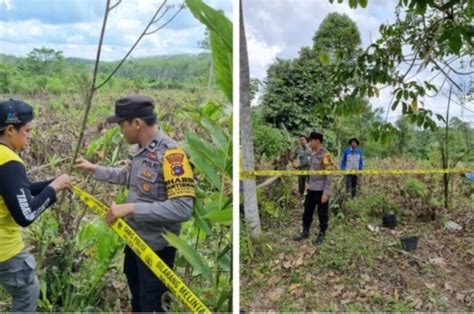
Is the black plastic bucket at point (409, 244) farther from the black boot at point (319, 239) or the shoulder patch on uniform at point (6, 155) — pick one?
the shoulder patch on uniform at point (6, 155)

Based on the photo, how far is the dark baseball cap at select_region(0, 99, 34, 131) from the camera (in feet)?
4.64

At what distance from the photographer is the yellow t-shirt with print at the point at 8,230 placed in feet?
4.49

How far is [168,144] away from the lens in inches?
57.8

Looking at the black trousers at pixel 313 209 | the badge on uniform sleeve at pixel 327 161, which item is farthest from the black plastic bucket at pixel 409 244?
the badge on uniform sleeve at pixel 327 161

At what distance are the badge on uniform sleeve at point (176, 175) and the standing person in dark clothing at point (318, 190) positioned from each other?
157 centimetres

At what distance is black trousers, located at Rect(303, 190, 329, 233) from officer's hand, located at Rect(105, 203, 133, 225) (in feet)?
5.97

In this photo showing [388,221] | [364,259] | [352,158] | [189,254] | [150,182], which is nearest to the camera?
[150,182]

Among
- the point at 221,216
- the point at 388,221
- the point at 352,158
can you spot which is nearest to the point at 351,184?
the point at 388,221

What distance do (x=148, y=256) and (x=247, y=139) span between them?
1290mm

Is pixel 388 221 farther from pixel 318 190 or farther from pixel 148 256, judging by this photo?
pixel 148 256

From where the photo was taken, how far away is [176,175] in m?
1.44

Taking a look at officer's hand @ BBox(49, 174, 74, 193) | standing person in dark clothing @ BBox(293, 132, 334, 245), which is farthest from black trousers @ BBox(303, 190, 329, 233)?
officer's hand @ BBox(49, 174, 74, 193)

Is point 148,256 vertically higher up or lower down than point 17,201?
lower down

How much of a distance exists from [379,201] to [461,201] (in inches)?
31.8
